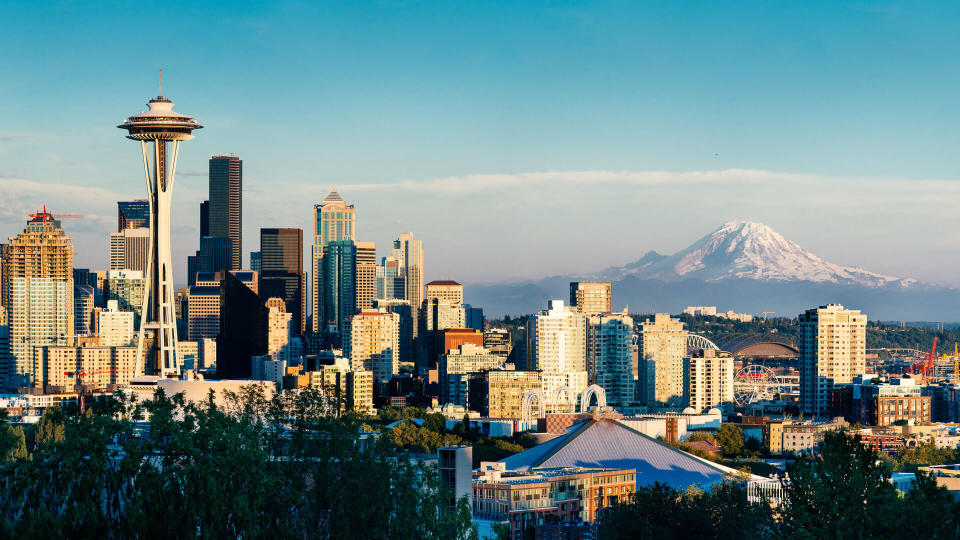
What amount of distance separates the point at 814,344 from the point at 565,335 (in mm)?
35557

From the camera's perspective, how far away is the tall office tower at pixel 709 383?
176 m

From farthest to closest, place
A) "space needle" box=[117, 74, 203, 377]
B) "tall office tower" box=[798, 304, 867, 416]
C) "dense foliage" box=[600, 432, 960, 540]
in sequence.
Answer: "tall office tower" box=[798, 304, 867, 416] < "space needle" box=[117, 74, 203, 377] < "dense foliage" box=[600, 432, 960, 540]

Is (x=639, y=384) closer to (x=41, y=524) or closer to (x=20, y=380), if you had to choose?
(x=20, y=380)

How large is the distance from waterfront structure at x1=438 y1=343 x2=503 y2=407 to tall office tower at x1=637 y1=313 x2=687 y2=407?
704 inches

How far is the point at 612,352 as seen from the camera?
189000 millimetres

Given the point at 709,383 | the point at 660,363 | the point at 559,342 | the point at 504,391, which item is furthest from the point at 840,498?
the point at 660,363

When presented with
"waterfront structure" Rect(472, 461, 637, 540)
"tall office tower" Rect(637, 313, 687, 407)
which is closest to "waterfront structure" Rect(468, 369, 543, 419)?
"tall office tower" Rect(637, 313, 687, 407)

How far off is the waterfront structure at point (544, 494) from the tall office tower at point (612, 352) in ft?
325

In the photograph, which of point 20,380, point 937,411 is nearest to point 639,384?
point 937,411

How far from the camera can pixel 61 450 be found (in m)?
35.4

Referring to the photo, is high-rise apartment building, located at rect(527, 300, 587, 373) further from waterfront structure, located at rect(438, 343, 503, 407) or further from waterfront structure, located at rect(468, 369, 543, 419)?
waterfront structure, located at rect(468, 369, 543, 419)

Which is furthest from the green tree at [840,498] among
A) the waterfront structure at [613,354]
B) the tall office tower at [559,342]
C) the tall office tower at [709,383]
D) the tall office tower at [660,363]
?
the waterfront structure at [613,354]

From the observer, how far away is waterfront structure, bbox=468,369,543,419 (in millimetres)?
159000

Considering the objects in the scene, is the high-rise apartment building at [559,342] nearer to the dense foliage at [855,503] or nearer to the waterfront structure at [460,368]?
the waterfront structure at [460,368]
